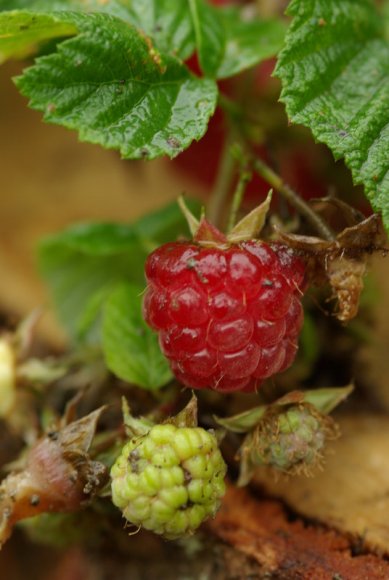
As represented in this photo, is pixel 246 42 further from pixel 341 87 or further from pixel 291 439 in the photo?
pixel 291 439

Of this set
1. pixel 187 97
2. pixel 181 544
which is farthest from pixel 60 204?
pixel 181 544

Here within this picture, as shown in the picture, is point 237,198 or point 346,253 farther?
point 237,198

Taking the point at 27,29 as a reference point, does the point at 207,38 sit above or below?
below

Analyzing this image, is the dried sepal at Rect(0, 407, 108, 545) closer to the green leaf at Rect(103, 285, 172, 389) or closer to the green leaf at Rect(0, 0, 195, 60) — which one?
the green leaf at Rect(103, 285, 172, 389)

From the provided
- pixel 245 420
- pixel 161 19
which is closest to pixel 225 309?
pixel 245 420

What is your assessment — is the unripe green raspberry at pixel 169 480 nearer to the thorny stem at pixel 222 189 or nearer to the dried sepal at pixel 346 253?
the dried sepal at pixel 346 253

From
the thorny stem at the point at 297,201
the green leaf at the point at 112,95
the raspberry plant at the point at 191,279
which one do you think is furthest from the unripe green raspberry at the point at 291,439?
the green leaf at the point at 112,95

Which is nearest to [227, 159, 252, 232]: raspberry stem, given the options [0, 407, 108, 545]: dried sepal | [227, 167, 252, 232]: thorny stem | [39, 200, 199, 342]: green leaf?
[227, 167, 252, 232]: thorny stem

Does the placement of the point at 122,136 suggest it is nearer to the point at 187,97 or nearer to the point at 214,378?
the point at 187,97
